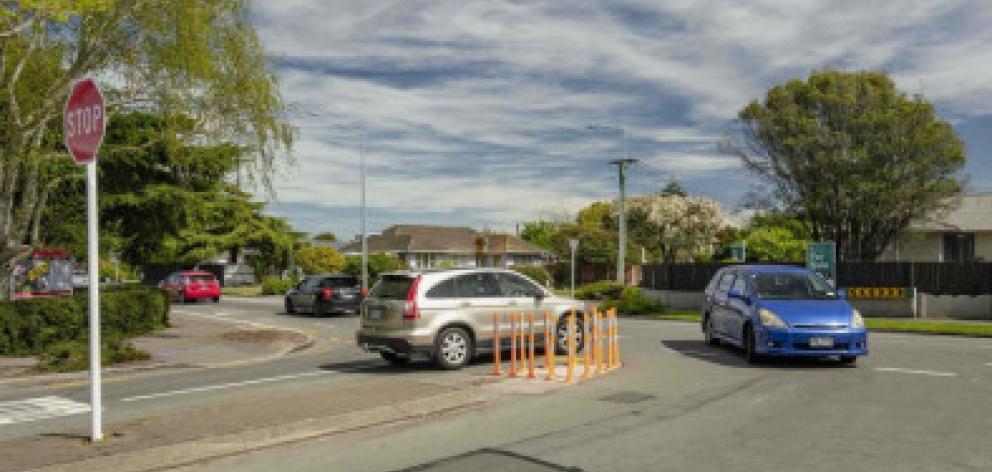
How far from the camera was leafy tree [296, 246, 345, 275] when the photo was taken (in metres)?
65.4

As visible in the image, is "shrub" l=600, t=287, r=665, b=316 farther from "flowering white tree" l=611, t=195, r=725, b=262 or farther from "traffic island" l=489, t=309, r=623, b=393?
"flowering white tree" l=611, t=195, r=725, b=262

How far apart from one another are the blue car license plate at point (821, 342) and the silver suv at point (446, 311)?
4064mm

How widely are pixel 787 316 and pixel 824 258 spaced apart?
1381 cm

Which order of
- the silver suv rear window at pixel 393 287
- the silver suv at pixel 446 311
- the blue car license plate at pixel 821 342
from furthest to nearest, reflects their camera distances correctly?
1. the silver suv rear window at pixel 393 287
2. the silver suv at pixel 446 311
3. the blue car license plate at pixel 821 342

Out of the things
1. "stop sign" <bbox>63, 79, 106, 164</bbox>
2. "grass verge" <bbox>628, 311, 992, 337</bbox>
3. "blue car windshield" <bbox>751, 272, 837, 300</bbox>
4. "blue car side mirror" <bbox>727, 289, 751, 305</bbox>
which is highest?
"stop sign" <bbox>63, 79, 106, 164</bbox>

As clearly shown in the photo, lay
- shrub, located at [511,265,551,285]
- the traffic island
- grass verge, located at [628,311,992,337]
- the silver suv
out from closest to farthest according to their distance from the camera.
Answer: the traffic island → the silver suv → grass verge, located at [628,311,992,337] → shrub, located at [511,265,551,285]

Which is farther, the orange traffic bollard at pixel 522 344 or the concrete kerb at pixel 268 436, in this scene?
the orange traffic bollard at pixel 522 344

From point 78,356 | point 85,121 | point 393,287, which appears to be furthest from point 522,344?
point 78,356

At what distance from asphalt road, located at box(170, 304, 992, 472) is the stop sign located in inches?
120

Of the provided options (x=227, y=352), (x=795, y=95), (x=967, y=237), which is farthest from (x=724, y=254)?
(x=227, y=352)

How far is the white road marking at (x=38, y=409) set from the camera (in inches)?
400

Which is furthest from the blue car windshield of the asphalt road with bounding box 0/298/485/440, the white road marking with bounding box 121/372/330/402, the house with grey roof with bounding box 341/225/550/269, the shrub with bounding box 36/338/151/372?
the house with grey roof with bounding box 341/225/550/269

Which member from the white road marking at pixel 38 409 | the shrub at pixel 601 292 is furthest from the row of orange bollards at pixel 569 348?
the shrub at pixel 601 292

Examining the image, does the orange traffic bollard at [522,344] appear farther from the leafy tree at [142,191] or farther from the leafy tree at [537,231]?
the leafy tree at [537,231]
